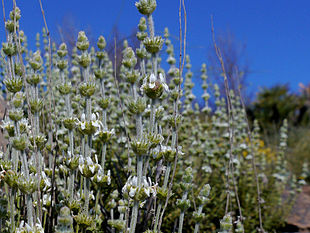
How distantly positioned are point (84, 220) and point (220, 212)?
2.20 metres

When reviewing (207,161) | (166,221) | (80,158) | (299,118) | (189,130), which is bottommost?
(166,221)

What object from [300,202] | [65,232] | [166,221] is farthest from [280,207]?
[65,232]

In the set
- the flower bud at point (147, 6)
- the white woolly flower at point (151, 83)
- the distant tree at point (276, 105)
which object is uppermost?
the distant tree at point (276, 105)

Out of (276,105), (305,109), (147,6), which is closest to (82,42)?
(147,6)

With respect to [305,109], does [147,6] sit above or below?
below

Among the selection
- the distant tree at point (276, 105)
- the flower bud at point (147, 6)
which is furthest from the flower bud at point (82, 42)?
the distant tree at point (276, 105)

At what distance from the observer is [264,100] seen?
42.4 feet

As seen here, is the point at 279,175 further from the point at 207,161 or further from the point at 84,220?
the point at 84,220

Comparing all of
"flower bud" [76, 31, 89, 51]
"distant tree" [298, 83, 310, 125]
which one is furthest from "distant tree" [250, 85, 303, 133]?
"flower bud" [76, 31, 89, 51]

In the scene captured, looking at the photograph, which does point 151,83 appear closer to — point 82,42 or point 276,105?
point 82,42

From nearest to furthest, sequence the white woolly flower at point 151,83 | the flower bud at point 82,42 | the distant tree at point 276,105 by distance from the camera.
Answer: the white woolly flower at point 151,83
the flower bud at point 82,42
the distant tree at point 276,105

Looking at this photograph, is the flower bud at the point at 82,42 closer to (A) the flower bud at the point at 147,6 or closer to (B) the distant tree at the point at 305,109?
(A) the flower bud at the point at 147,6

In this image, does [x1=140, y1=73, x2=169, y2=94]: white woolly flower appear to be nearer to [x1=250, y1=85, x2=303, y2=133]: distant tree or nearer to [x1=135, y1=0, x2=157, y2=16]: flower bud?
→ [x1=135, y1=0, x2=157, y2=16]: flower bud

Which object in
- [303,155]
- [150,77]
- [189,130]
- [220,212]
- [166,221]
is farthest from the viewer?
[303,155]
